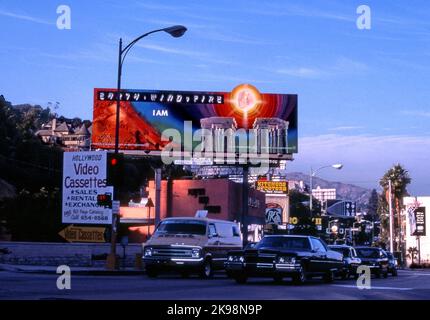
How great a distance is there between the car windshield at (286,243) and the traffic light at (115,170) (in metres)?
7.05

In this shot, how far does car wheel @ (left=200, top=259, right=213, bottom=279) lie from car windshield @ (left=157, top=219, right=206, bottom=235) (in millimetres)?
1036

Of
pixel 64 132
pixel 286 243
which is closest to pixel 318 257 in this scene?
pixel 286 243

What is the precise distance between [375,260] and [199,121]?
834 inches

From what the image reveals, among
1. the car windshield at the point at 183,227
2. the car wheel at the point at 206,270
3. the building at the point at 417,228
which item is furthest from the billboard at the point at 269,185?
the car wheel at the point at 206,270

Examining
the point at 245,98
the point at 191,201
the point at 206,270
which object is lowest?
the point at 206,270

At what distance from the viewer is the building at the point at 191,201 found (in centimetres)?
5350

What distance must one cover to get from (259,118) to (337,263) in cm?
2734

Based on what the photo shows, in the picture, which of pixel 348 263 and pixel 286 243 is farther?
pixel 348 263

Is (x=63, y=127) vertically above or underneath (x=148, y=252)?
above

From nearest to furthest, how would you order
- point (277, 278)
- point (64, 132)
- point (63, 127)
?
1. point (277, 278)
2. point (64, 132)
3. point (63, 127)

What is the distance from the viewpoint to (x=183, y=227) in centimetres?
2572

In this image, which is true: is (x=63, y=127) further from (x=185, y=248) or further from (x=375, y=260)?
(x=185, y=248)

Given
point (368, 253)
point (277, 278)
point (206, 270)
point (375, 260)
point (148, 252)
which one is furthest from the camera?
point (368, 253)
